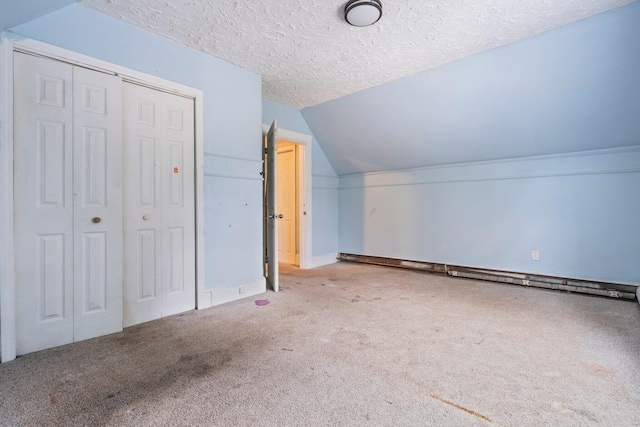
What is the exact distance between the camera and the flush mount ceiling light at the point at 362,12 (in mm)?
2123

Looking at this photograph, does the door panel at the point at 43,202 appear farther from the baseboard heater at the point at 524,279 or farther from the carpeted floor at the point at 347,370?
the baseboard heater at the point at 524,279

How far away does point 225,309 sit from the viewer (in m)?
2.88

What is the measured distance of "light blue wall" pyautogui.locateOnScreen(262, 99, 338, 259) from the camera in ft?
15.5

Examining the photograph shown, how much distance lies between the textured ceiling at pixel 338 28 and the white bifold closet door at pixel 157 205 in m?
0.61

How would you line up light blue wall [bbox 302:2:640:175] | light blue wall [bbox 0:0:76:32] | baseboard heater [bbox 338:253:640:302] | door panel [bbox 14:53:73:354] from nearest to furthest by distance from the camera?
light blue wall [bbox 0:0:76:32], door panel [bbox 14:53:73:354], light blue wall [bbox 302:2:640:175], baseboard heater [bbox 338:253:640:302]

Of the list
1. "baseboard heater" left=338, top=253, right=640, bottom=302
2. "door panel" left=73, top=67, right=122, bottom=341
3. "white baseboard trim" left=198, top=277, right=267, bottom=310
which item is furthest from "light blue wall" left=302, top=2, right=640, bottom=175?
"door panel" left=73, top=67, right=122, bottom=341

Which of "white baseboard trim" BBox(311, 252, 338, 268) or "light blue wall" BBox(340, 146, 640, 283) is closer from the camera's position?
"light blue wall" BBox(340, 146, 640, 283)

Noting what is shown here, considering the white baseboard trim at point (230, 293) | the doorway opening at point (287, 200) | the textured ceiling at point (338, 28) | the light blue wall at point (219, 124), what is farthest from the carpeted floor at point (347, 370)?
the textured ceiling at point (338, 28)

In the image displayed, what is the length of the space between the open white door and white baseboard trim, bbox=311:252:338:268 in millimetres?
1406

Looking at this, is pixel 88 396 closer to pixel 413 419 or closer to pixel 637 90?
pixel 413 419

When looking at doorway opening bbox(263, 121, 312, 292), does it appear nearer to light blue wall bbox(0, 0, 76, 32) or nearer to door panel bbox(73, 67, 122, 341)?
door panel bbox(73, 67, 122, 341)

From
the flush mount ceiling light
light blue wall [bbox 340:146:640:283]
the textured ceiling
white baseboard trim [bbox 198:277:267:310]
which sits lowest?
Answer: white baseboard trim [bbox 198:277:267:310]

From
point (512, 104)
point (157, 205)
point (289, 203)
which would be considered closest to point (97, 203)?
point (157, 205)

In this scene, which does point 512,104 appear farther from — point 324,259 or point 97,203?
point 97,203
